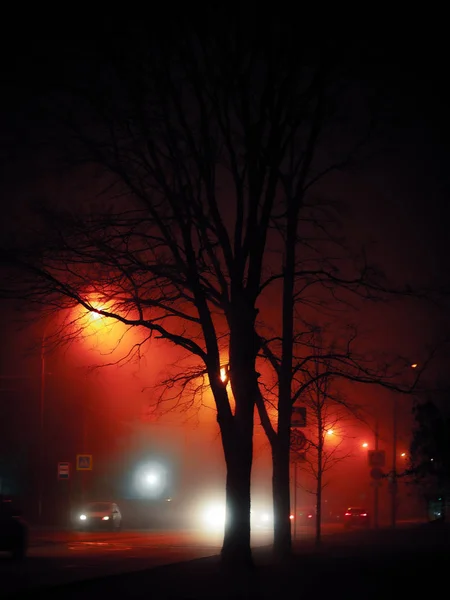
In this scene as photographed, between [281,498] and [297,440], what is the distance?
3.58 m

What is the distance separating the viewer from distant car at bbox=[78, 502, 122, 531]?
49.6 m

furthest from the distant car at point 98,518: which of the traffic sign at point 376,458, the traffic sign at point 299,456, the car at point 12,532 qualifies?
the car at point 12,532

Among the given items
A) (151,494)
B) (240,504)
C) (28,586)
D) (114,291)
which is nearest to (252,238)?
(114,291)

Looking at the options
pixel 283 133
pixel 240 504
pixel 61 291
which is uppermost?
pixel 283 133

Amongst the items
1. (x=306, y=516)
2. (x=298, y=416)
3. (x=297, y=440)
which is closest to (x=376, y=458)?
(x=297, y=440)

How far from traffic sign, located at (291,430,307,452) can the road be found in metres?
4.45

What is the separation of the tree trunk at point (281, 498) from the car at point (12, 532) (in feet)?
24.0

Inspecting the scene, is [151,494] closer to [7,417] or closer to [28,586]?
[7,417]

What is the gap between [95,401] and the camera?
62.8 metres

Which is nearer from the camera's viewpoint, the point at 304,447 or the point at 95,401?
the point at 304,447

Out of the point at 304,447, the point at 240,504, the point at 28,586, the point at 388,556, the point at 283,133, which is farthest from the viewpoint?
the point at 304,447

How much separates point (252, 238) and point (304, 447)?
10460 millimetres

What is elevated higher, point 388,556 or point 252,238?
point 252,238

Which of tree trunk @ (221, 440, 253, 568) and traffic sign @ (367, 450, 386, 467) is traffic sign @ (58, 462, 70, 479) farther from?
tree trunk @ (221, 440, 253, 568)
